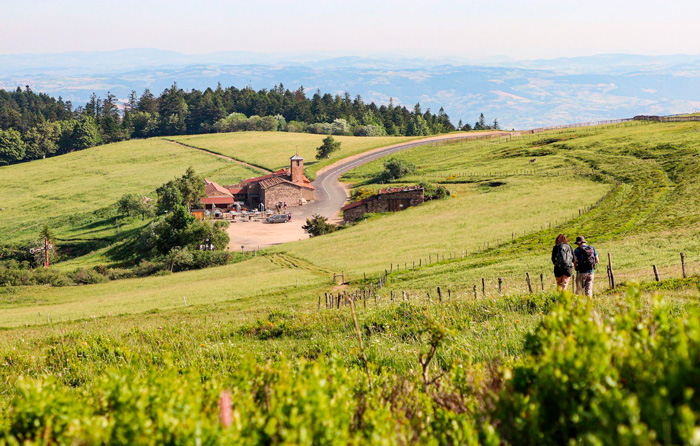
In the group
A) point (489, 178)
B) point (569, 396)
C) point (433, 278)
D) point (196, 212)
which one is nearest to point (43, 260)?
point (196, 212)

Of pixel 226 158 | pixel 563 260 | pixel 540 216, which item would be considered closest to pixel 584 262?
pixel 563 260

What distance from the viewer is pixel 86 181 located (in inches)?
5123

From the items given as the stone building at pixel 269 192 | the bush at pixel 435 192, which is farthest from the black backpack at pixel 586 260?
the stone building at pixel 269 192

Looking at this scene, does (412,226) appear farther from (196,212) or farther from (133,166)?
(133,166)

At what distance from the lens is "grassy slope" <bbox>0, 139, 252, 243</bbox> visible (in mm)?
97188

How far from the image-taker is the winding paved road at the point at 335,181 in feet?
324

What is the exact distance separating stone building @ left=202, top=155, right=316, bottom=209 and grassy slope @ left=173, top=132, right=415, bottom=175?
2046 cm

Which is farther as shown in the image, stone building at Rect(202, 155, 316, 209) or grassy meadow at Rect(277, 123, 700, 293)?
stone building at Rect(202, 155, 316, 209)

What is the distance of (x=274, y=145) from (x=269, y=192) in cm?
5874

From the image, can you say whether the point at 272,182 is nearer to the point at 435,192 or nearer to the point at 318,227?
the point at 318,227

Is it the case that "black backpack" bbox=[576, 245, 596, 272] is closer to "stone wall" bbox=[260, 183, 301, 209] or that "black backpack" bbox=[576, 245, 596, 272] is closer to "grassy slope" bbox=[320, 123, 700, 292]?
"grassy slope" bbox=[320, 123, 700, 292]

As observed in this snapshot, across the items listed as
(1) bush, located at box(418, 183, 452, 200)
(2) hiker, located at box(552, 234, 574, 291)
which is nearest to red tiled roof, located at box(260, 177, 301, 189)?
(1) bush, located at box(418, 183, 452, 200)

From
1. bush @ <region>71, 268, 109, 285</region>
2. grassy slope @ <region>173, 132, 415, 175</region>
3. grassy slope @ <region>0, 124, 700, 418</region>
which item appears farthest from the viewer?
grassy slope @ <region>173, 132, 415, 175</region>

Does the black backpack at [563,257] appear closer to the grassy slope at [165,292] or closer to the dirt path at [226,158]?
the grassy slope at [165,292]
